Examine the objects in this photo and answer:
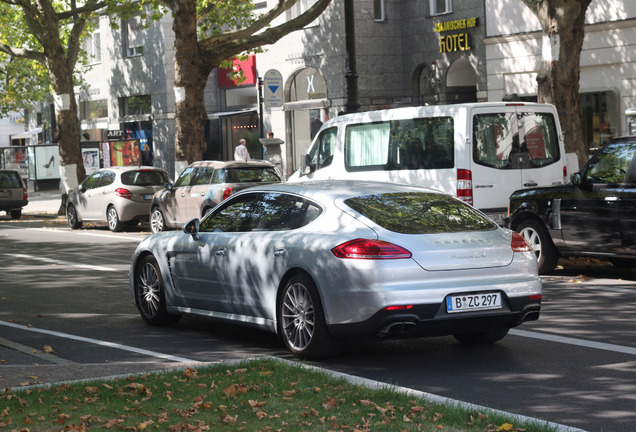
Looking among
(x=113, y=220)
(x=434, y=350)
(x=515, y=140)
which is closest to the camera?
(x=434, y=350)

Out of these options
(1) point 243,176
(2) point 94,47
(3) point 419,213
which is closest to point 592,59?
(1) point 243,176

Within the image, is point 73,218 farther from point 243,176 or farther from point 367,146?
point 367,146

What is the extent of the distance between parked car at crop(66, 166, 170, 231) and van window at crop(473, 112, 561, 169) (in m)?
11.4

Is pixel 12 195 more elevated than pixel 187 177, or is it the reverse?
pixel 187 177

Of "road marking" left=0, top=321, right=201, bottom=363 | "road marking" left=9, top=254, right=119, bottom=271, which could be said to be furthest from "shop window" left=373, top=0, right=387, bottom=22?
"road marking" left=0, top=321, right=201, bottom=363

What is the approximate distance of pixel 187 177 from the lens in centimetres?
2322

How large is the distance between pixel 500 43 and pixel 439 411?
25854 mm

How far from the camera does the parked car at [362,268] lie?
323 inches

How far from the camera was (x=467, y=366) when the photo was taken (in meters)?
8.38

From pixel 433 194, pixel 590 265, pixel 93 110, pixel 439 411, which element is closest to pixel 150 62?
pixel 93 110

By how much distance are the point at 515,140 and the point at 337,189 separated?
769cm

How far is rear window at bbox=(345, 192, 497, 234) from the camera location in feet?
28.2

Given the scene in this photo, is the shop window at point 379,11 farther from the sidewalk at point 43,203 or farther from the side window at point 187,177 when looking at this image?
the side window at point 187,177


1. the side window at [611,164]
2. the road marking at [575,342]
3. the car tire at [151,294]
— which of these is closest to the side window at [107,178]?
the side window at [611,164]
